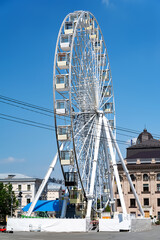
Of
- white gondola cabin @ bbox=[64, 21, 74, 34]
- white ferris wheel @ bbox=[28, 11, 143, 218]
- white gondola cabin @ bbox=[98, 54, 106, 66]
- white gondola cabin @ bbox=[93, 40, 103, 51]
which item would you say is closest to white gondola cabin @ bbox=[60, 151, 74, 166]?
white ferris wheel @ bbox=[28, 11, 143, 218]

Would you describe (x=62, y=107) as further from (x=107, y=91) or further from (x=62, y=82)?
(x=107, y=91)

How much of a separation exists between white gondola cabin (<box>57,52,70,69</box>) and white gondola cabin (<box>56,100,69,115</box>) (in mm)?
4143

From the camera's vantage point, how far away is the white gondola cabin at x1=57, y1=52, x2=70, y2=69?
46.0 meters

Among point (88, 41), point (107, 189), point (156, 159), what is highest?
point (88, 41)

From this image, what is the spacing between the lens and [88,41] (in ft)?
169

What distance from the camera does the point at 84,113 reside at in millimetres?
49656

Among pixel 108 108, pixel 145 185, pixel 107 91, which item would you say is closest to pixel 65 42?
pixel 107 91

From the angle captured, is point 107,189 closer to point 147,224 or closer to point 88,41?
point 147,224

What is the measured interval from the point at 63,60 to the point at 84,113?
7.50 metres

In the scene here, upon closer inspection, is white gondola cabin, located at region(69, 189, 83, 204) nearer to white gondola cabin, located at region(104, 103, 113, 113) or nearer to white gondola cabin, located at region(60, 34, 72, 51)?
white gondola cabin, located at region(104, 103, 113, 113)

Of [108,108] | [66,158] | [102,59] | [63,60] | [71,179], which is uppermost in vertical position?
[102,59]

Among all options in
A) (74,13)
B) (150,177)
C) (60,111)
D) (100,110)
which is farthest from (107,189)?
(150,177)

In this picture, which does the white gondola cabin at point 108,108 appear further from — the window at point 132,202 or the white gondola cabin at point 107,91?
the window at point 132,202

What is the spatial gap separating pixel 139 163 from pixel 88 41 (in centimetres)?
4855
